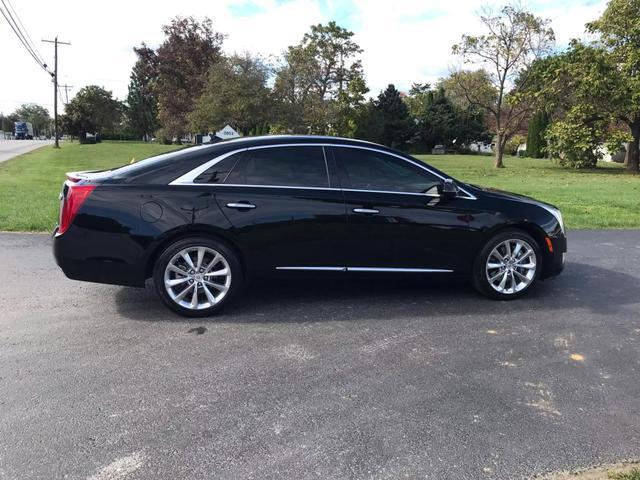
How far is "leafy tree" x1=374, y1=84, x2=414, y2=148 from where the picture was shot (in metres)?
58.4

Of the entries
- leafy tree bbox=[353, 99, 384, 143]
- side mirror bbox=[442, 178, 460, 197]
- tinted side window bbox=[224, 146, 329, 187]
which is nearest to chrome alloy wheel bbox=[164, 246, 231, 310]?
tinted side window bbox=[224, 146, 329, 187]

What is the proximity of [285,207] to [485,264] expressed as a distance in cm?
214

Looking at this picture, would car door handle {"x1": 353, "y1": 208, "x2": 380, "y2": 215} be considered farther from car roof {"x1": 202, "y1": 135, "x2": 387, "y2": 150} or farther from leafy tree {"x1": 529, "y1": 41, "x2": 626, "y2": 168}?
leafy tree {"x1": 529, "y1": 41, "x2": 626, "y2": 168}

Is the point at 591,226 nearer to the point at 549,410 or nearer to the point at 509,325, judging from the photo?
Answer: the point at 509,325

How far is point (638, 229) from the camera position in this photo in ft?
32.7

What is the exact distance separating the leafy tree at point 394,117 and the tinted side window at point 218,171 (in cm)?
5422

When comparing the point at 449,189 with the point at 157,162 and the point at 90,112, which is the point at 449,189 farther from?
→ the point at 90,112

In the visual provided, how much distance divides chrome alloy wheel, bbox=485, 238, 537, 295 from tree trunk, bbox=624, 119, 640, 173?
89.8 ft

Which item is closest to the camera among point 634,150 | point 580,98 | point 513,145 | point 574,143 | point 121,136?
point 580,98

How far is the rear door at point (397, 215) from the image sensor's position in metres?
Answer: 5.09

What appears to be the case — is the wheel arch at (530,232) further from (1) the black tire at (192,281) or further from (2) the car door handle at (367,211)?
(1) the black tire at (192,281)

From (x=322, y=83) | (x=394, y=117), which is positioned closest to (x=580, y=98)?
(x=322, y=83)

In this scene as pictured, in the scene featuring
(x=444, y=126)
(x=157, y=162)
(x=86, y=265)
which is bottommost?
(x=86, y=265)

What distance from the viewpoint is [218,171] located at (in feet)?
16.1
